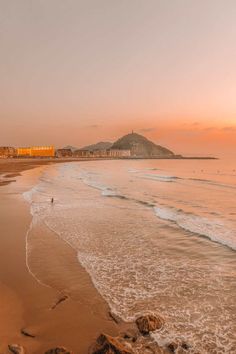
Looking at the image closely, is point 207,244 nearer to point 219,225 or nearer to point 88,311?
point 219,225

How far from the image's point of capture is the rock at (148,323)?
18.2ft

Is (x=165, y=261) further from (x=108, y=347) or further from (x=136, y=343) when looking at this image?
(x=108, y=347)

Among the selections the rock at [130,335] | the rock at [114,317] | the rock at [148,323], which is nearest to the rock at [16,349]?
the rock at [130,335]

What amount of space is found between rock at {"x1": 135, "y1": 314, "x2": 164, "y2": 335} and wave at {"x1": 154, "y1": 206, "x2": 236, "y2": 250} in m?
6.16

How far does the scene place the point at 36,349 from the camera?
4836 mm

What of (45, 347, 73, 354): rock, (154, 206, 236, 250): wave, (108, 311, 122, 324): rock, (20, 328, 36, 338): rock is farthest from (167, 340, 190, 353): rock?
(154, 206, 236, 250): wave

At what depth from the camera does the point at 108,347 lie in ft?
15.2

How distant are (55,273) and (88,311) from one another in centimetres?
233

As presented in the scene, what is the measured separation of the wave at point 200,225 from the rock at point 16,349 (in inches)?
330

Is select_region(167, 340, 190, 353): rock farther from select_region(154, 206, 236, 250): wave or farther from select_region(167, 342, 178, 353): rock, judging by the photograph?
select_region(154, 206, 236, 250): wave

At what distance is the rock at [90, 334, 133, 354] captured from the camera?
15.0 feet

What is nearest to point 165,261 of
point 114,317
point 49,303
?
point 114,317

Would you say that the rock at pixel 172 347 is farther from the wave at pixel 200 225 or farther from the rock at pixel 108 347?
the wave at pixel 200 225

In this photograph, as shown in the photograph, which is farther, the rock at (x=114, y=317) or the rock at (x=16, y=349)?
the rock at (x=114, y=317)
